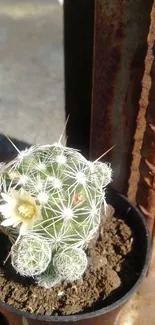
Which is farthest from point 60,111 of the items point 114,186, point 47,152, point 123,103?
point 47,152

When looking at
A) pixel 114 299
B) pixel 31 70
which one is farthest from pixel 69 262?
pixel 31 70

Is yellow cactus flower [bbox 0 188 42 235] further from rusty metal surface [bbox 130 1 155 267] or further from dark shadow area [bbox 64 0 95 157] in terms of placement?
dark shadow area [bbox 64 0 95 157]

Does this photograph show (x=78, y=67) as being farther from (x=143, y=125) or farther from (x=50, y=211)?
(x=50, y=211)

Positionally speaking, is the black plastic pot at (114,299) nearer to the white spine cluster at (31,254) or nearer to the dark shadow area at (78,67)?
the white spine cluster at (31,254)

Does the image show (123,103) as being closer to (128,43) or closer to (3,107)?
(128,43)

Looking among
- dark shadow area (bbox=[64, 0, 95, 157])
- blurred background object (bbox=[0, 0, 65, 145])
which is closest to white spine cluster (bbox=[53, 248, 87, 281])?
dark shadow area (bbox=[64, 0, 95, 157])
